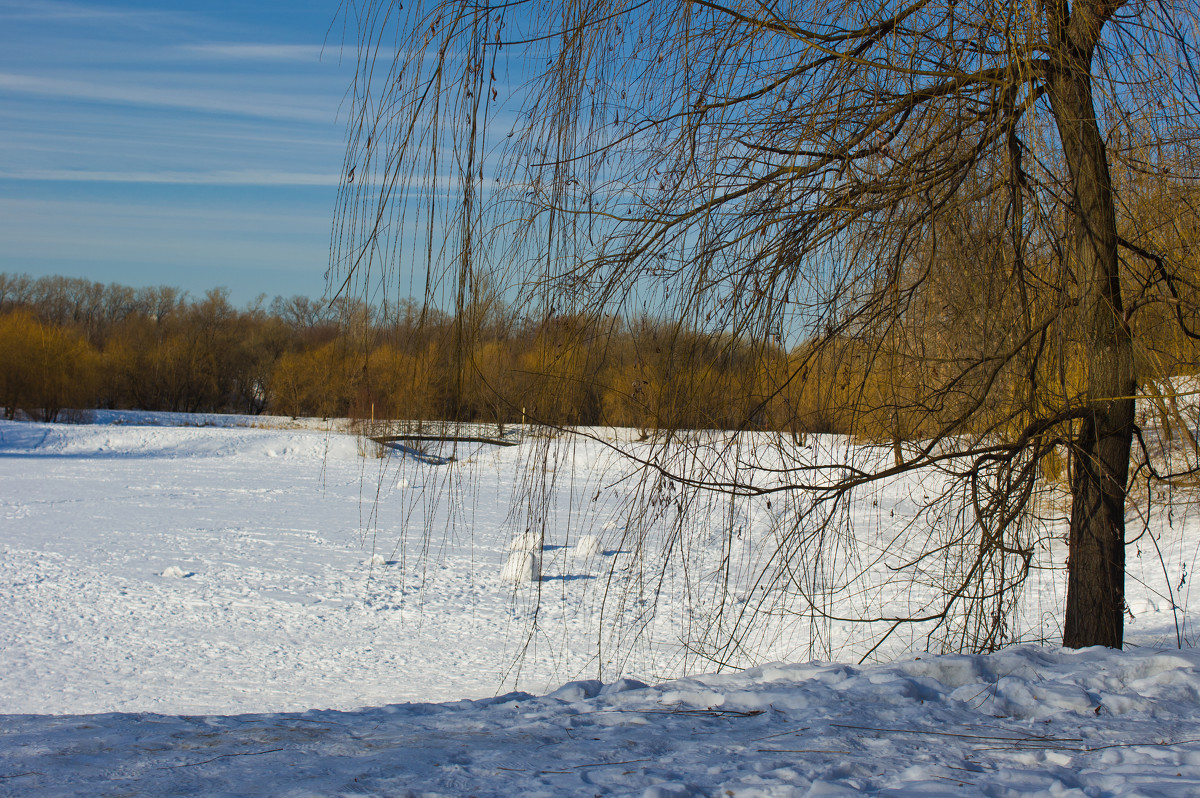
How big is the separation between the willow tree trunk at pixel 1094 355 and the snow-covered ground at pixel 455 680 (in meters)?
0.22

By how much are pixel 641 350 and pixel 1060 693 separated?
4.72ft

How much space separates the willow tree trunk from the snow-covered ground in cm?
22

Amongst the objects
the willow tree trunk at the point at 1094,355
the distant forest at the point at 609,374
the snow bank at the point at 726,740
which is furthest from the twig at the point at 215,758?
the willow tree trunk at the point at 1094,355

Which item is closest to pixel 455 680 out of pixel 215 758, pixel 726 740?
pixel 215 758

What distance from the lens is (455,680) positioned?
5.77 metres

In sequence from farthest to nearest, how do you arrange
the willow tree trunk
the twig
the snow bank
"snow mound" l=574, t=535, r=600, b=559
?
"snow mound" l=574, t=535, r=600, b=559, the willow tree trunk, the twig, the snow bank

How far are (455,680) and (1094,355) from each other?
463cm

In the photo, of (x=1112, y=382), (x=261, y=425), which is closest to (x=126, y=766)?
(x=1112, y=382)

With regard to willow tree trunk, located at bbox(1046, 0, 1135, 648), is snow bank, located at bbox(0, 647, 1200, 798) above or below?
below

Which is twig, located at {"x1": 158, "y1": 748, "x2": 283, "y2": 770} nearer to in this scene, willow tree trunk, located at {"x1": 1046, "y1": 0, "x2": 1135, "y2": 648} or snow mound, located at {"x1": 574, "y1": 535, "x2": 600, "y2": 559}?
snow mound, located at {"x1": 574, "y1": 535, "x2": 600, "y2": 559}

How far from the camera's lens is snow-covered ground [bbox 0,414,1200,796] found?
170 cm

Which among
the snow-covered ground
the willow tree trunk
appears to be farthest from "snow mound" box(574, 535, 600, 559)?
the willow tree trunk

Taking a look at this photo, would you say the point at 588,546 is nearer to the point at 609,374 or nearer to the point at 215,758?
the point at 609,374

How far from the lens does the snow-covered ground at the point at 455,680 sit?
5.58ft
